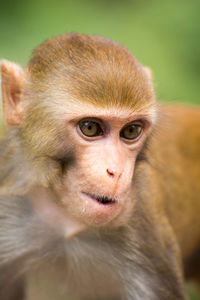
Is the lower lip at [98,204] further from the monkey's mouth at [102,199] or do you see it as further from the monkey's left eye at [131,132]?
the monkey's left eye at [131,132]

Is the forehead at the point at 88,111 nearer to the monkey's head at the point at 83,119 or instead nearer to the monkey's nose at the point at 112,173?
the monkey's head at the point at 83,119

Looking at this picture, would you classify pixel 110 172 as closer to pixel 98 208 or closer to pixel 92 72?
pixel 98 208

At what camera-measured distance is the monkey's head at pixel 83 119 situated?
165 inches

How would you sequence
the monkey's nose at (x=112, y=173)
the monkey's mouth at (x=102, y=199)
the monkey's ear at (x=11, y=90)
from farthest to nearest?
the monkey's ear at (x=11, y=90)
the monkey's mouth at (x=102, y=199)
the monkey's nose at (x=112, y=173)

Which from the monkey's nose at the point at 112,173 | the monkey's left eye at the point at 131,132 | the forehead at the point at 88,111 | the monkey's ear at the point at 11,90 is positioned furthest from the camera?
the monkey's ear at the point at 11,90

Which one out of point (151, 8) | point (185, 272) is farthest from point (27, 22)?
point (185, 272)

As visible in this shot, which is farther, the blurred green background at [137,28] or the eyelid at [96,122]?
the blurred green background at [137,28]

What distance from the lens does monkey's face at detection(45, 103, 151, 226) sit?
408 centimetres

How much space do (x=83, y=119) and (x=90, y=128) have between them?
86mm

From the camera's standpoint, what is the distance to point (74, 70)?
4418 millimetres

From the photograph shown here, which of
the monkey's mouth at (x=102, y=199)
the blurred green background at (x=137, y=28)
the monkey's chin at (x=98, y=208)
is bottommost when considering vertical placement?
the monkey's chin at (x=98, y=208)

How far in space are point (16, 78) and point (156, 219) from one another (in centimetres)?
172

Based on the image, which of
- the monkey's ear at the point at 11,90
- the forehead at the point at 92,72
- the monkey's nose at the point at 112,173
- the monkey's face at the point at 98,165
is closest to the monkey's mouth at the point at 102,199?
the monkey's face at the point at 98,165

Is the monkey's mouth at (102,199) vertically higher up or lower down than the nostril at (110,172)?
lower down
